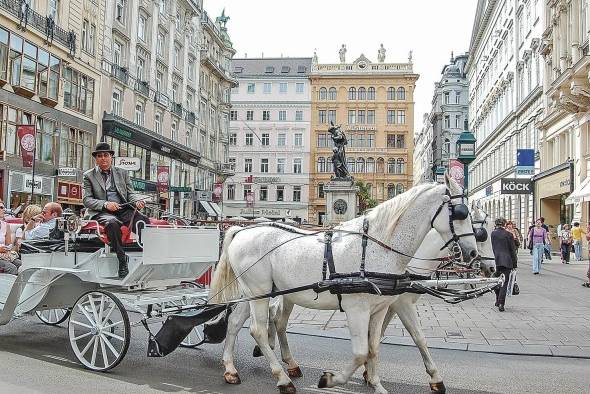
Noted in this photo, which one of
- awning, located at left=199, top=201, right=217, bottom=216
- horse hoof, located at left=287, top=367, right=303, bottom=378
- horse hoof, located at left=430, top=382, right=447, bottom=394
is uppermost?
awning, located at left=199, top=201, right=217, bottom=216

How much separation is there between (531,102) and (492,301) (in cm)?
2915

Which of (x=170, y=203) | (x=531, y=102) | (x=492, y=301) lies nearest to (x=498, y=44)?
(x=531, y=102)

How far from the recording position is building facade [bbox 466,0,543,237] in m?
38.8

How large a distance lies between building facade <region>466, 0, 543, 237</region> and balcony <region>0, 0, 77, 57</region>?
72.4 feet

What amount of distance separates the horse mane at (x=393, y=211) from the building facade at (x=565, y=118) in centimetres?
1963

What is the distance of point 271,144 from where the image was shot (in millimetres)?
83062

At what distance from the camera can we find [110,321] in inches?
259

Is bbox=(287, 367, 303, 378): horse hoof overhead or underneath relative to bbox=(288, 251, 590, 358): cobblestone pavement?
overhead

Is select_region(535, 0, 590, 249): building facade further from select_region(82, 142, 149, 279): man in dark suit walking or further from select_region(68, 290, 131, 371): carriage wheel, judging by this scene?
select_region(68, 290, 131, 371): carriage wheel

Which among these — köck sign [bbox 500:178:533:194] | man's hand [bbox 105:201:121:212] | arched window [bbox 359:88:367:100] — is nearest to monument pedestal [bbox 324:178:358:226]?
köck sign [bbox 500:178:533:194]

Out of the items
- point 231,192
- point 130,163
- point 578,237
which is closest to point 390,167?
point 231,192

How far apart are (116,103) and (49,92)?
8.30m

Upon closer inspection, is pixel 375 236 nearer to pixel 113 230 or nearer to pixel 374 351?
pixel 374 351

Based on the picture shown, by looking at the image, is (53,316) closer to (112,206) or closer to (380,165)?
(112,206)
